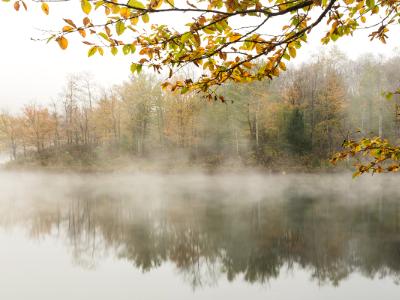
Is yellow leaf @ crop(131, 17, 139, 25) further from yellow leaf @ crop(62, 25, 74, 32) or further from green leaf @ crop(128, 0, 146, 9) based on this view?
yellow leaf @ crop(62, 25, 74, 32)

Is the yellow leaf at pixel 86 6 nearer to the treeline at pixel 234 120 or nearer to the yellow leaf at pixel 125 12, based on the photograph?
the yellow leaf at pixel 125 12

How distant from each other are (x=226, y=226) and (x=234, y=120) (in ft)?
76.0

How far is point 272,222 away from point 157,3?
47.7 ft

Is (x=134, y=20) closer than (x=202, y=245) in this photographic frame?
Yes

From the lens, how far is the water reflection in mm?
10531

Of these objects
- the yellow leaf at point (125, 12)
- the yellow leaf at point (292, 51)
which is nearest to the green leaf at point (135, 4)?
the yellow leaf at point (125, 12)

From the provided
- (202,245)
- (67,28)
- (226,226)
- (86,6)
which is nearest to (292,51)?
(86,6)

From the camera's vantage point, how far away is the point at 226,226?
1488 cm

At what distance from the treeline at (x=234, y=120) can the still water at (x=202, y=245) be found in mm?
11769

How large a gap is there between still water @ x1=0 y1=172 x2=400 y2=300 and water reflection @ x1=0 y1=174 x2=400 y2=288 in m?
0.05

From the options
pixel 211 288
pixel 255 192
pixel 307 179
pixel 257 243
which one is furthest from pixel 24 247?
pixel 307 179

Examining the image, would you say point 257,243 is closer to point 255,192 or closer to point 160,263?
point 160,263

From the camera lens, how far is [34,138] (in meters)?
44.6

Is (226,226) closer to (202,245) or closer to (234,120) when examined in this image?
(202,245)
